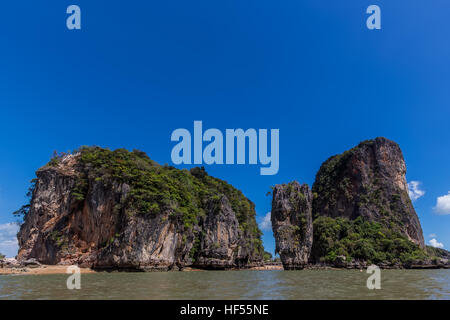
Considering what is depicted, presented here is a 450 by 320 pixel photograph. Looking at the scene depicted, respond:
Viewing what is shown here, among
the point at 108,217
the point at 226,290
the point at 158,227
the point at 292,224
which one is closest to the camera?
the point at 226,290

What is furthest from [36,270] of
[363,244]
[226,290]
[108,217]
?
[363,244]

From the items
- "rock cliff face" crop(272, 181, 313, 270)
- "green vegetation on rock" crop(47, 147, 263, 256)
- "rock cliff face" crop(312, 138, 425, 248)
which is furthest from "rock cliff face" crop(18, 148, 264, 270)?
"rock cliff face" crop(312, 138, 425, 248)

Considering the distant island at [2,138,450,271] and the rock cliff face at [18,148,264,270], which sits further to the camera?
the distant island at [2,138,450,271]

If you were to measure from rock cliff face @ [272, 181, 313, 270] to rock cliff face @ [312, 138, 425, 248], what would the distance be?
28851 mm

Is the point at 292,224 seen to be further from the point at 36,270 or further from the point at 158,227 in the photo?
the point at 36,270

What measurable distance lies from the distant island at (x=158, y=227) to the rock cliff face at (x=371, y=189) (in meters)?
4.65

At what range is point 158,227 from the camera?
1446 inches

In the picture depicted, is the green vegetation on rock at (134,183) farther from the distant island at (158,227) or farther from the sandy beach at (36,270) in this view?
the sandy beach at (36,270)

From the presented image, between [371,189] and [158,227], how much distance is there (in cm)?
5325

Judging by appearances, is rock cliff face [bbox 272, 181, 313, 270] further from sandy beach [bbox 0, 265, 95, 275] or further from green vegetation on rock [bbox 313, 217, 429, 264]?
sandy beach [bbox 0, 265, 95, 275]

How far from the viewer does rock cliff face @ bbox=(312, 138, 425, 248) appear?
6359cm

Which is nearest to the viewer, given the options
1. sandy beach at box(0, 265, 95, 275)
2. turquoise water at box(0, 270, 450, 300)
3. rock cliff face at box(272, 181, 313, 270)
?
turquoise water at box(0, 270, 450, 300)

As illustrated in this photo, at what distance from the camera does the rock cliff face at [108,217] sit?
3569 centimetres

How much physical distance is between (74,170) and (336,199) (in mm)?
58231
